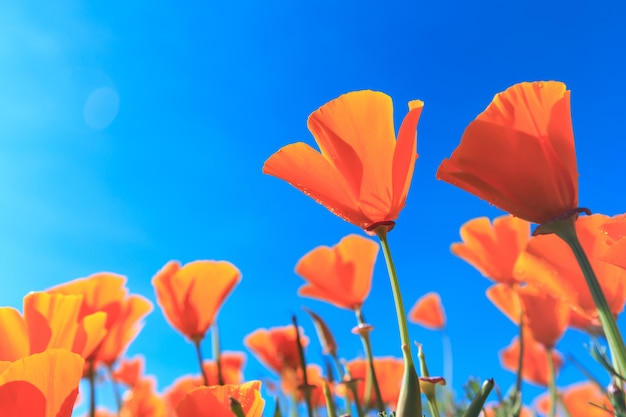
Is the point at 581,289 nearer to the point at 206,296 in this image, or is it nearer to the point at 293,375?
the point at 206,296

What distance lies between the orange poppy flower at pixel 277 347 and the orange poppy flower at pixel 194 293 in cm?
60

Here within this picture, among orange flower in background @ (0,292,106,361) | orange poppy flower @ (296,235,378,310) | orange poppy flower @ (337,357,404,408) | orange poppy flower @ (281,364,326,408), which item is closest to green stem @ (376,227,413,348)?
orange flower in background @ (0,292,106,361)

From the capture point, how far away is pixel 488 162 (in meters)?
0.95

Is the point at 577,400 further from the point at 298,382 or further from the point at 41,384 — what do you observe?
the point at 41,384

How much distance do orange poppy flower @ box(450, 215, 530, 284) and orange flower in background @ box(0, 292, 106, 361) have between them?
4.19ft

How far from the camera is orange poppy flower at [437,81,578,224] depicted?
3.11ft

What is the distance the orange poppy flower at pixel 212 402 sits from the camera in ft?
2.87

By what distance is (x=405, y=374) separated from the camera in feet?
2.31

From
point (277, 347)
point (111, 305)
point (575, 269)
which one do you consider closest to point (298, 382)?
point (277, 347)

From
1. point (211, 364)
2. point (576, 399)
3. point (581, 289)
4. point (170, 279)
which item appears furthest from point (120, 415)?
point (576, 399)

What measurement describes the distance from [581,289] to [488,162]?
0.43 metres

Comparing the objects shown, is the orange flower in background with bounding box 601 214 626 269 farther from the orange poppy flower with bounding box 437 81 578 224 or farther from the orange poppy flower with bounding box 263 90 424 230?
the orange poppy flower with bounding box 263 90 424 230

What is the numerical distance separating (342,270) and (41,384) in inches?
40.1

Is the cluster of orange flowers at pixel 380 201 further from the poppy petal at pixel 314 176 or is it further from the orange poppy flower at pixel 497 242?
the orange poppy flower at pixel 497 242
